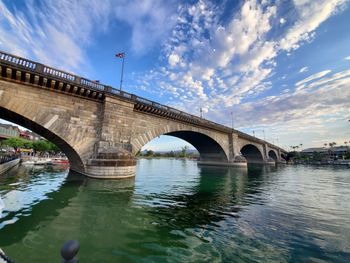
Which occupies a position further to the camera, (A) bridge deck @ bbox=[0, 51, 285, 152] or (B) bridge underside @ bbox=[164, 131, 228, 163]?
(B) bridge underside @ bbox=[164, 131, 228, 163]

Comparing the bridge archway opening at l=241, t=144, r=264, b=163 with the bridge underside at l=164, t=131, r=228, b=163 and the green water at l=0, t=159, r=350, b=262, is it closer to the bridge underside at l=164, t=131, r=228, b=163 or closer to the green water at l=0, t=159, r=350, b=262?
the bridge underside at l=164, t=131, r=228, b=163

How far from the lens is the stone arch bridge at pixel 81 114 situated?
49.2 ft

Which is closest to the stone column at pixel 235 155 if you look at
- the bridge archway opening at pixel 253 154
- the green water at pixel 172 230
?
the bridge archway opening at pixel 253 154

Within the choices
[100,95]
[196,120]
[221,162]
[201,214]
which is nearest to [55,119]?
[100,95]

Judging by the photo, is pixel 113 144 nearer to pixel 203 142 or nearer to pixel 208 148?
pixel 203 142

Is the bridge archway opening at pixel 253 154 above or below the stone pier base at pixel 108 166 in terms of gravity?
above

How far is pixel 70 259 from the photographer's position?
1.93m

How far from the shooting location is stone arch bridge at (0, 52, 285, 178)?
590 inches

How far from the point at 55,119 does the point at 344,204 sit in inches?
916

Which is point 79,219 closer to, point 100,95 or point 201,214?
point 201,214

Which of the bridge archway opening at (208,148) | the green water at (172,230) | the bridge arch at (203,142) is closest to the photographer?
the green water at (172,230)

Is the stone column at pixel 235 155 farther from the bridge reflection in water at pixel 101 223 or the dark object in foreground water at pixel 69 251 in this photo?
the dark object in foreground water at pixel 69 251

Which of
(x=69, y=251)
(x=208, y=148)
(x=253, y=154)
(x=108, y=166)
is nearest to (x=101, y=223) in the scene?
(x=69, y=251)

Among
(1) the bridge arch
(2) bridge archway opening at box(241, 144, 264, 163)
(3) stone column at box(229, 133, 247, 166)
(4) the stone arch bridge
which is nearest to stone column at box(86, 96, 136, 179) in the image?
(4) the stone arch bridge
